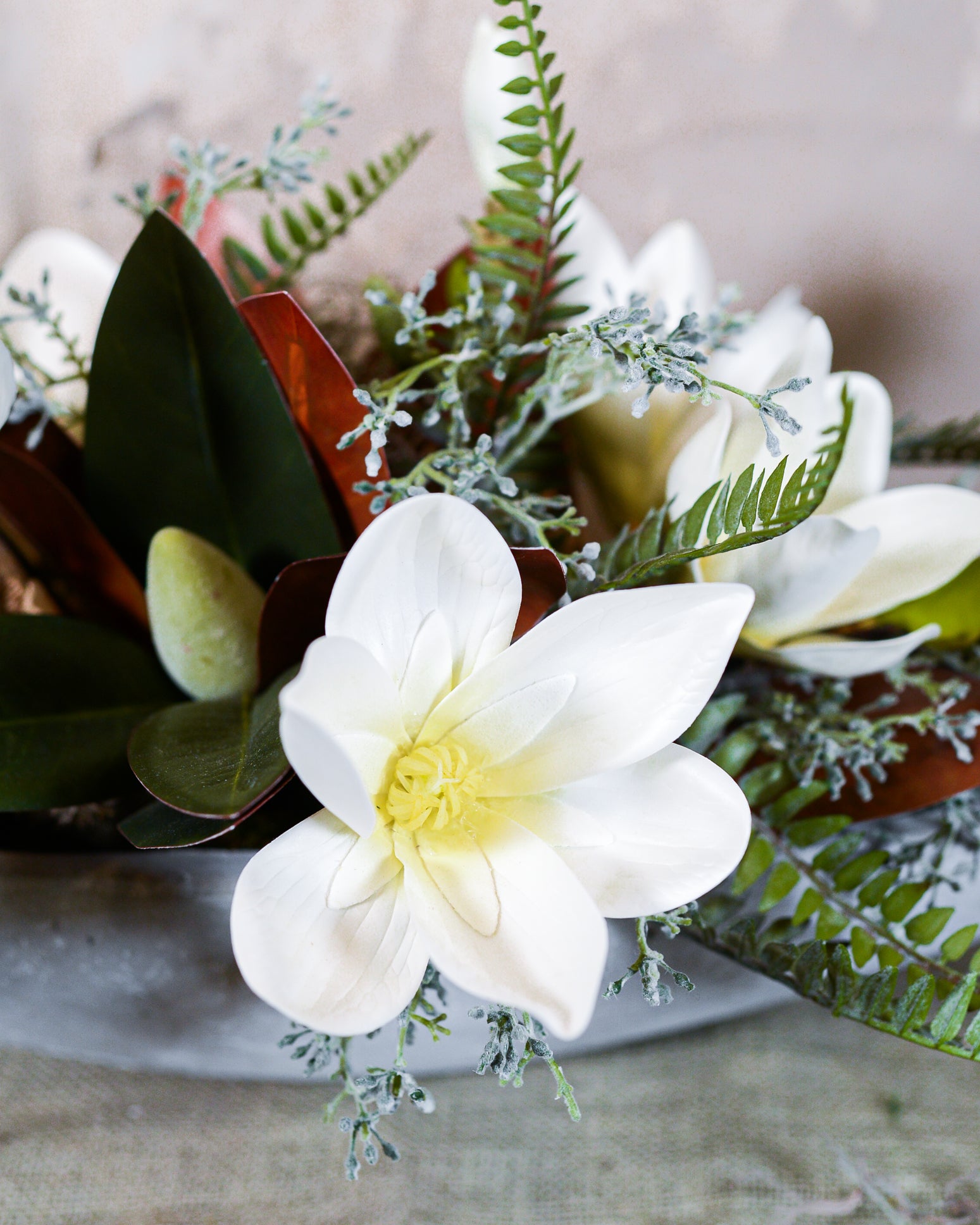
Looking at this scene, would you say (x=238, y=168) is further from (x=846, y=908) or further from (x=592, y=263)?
(x=846, y=908)

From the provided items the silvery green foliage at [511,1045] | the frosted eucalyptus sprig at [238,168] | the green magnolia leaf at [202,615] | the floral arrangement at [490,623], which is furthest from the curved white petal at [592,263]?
the silvery green foliage at [511,1045]

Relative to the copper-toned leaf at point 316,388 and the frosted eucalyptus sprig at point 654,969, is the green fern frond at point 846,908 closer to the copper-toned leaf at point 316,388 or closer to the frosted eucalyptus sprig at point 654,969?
the frosted eucalyptus sprig at point 654,969

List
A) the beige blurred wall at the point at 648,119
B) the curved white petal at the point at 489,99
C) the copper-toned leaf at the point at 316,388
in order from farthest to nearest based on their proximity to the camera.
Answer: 1. the beige blurred wall at the point at 648,119
2. the curved white petal at the point at 489,99
3. the copper-toned leaf at the point at 316,388

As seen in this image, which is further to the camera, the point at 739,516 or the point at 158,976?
the point at 158,976

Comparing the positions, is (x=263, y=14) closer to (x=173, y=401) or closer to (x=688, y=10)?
(x=688, y=10)

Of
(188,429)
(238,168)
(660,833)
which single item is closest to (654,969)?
(660,833)

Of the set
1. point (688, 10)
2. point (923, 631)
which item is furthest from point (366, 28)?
point (923, 631)
